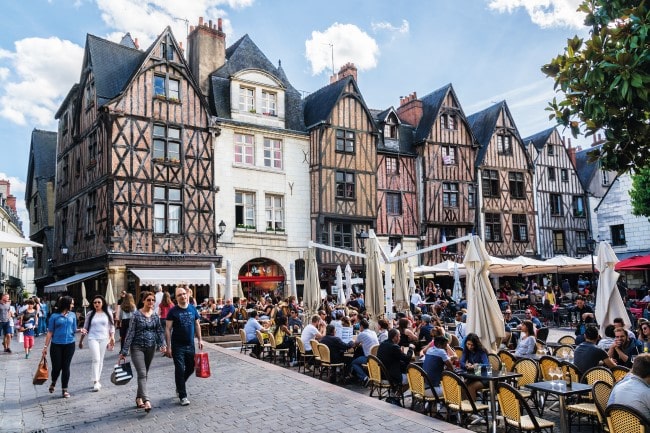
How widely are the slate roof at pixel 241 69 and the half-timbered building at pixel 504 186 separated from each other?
11279mm

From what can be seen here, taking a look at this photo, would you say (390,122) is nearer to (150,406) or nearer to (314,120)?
(314,120)

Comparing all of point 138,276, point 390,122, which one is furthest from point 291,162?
point 138,276

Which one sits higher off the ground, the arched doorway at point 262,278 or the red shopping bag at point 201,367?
the arched doorway at point 262,278

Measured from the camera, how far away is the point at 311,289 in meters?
15.9

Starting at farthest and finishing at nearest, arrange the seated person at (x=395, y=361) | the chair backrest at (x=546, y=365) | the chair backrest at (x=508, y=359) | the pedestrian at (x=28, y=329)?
the pedestrian at (x=28, y=329) → the chair backrest at (x=508, y=359) → the seated person at (x=395, y=361) → the chair backrest at (x=546, y=365)

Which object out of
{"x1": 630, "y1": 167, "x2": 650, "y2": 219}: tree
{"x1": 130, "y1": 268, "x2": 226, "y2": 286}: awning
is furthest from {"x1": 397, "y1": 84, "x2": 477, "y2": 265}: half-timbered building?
{"x1": 130, "y1": 268, "x2": 226, "y2": 286}: awning

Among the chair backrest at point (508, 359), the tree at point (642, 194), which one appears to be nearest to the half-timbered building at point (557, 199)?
the tree at point (642, 194)

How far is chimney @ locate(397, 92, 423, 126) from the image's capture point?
31.1 meters

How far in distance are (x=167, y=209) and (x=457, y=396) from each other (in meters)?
18.0

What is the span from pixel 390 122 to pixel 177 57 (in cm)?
1181

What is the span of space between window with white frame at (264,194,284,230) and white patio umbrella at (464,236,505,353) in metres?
16.9

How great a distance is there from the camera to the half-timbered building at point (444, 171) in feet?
95.0

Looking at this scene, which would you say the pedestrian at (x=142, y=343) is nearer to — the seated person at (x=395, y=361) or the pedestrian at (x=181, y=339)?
the pedestrian at (x=181, y=339)

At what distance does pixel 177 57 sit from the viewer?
76.2ft
